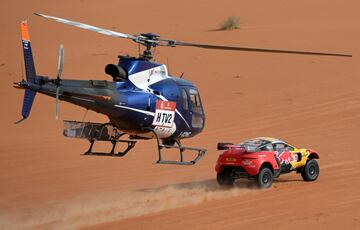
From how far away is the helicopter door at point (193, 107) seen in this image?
1828 cm

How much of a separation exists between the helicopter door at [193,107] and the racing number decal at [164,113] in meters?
0.54

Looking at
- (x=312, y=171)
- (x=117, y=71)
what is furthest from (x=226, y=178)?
(x=117, y=71)

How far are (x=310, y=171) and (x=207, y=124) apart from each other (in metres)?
8.53

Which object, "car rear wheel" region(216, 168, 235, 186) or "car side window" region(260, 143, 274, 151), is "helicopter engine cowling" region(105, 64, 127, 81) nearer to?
"car rear wheel" region(216, 168, 235, 186)

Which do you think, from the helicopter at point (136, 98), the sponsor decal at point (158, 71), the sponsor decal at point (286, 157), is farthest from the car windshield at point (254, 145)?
the sponsor decal at point (158, 71)

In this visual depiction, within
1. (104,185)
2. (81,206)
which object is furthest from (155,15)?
(81,206)

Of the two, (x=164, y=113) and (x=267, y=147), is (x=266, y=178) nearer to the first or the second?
(x=267, y=147)

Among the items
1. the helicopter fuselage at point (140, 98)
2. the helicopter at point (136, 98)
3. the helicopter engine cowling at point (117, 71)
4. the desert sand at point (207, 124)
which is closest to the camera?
the helicopter at point (136, 98)

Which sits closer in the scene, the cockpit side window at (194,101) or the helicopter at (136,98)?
the helicopter at (136,98)

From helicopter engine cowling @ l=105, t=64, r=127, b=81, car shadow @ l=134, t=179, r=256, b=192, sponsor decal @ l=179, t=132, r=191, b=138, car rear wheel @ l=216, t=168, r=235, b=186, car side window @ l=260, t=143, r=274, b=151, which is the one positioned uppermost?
helicopter engine cowling @ l=105, t=64, r=127, b=81

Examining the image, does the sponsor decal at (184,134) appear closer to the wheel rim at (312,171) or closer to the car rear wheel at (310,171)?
the car rear wheel at (310,171)

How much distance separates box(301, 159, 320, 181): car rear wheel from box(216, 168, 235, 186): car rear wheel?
6.59ft

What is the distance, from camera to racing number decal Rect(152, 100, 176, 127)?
56.6 ft

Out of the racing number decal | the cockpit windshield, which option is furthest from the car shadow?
the racing number decal
